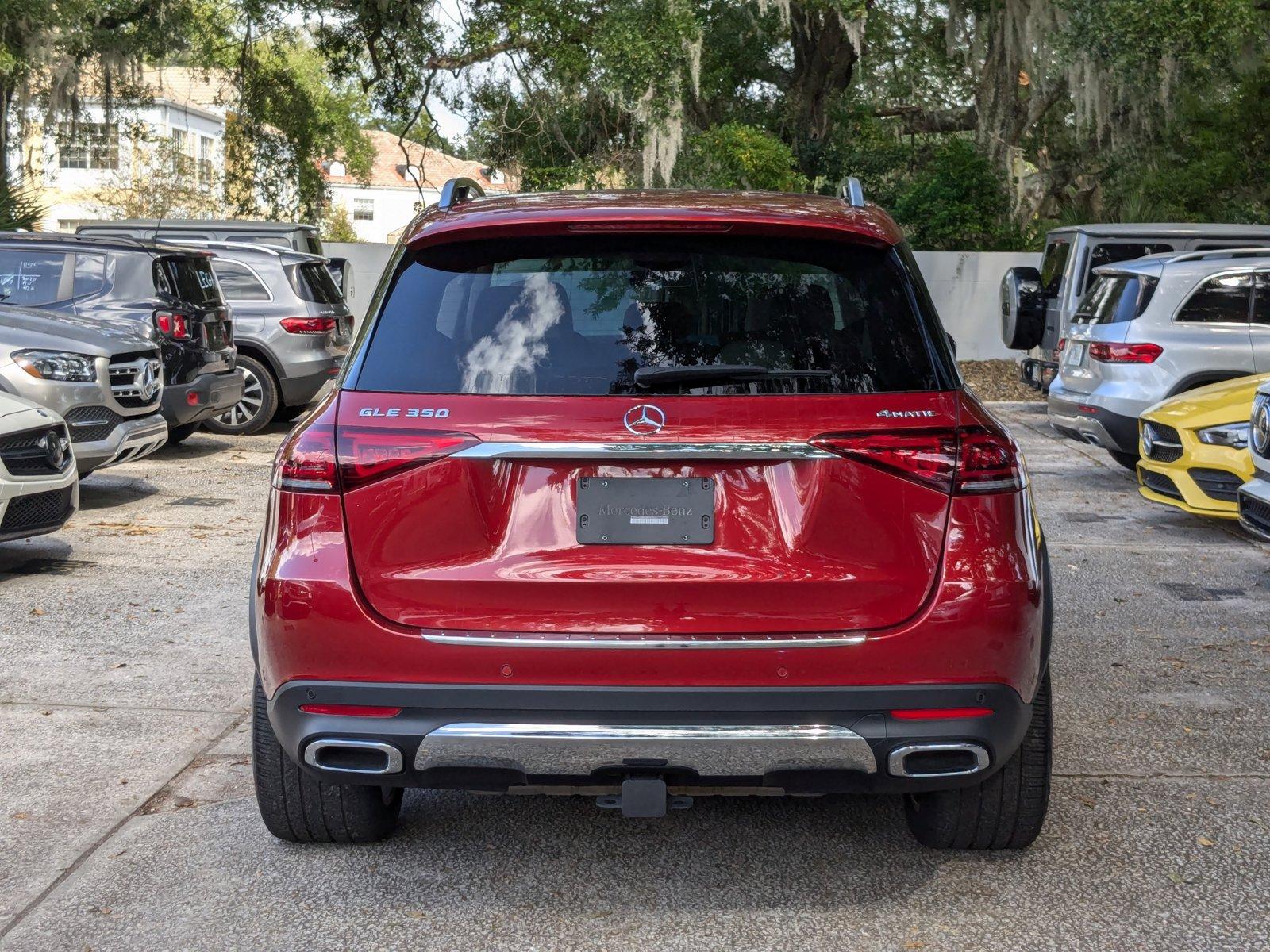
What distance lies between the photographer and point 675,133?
2283 centimetres

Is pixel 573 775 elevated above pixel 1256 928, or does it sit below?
above

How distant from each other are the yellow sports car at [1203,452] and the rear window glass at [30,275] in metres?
8.46

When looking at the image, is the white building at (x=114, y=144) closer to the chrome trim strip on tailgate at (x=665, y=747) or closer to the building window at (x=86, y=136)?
the building window at (x=86, y=136)

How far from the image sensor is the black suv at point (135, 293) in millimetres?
12000

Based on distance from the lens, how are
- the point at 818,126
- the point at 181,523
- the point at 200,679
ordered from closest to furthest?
1. the point at 200,679
2. the point at 181,523
3. the point at 818,126

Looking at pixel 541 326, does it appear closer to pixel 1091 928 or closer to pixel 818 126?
pixel 1091 928

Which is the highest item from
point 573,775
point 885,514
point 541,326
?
point 541,326

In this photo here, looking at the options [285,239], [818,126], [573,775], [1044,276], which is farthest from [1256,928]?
[818,126]

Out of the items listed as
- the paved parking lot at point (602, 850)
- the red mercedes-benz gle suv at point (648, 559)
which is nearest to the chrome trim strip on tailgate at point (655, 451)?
the red mercedes-benz gle suv at point (648, 559)

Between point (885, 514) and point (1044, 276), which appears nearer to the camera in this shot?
point (885, 514)

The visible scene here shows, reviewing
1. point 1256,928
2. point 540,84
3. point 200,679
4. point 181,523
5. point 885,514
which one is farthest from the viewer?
point 540,84

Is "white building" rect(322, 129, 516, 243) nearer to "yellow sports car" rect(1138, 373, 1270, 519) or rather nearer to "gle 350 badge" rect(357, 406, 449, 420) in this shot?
"yellow sports car" rect(1138, 373, 1270, 519)

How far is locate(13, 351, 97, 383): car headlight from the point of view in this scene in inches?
379

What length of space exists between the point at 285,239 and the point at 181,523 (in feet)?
29.4
